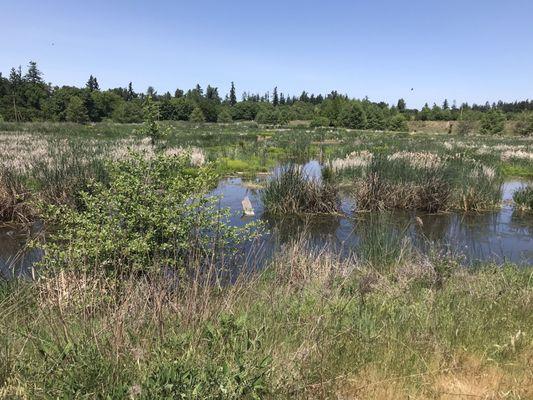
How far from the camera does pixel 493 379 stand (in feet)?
11.1

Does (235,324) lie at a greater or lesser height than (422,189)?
greater

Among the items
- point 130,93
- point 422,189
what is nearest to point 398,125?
point 422,189

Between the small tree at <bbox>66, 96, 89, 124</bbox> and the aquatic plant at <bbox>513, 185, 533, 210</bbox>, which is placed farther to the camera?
the small tree at <bbox>66, 96, 89, 124</bbox>

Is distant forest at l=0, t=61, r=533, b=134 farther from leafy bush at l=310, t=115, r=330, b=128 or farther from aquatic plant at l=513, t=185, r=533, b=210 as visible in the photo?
aquatic plant at l=513, t=185, r=533, b=210

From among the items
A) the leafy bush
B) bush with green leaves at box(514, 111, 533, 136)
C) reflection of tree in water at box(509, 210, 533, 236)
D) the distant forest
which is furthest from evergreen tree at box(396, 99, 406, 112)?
reflection of tree in water at box(509, 210, 533, 236)

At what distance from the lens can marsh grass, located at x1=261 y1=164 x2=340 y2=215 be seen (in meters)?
14.4

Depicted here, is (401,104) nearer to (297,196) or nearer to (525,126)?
(525,126)

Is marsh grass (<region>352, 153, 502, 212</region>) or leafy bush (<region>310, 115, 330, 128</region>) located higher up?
leafy bush (<region>310, 115, 330, 128</region>)

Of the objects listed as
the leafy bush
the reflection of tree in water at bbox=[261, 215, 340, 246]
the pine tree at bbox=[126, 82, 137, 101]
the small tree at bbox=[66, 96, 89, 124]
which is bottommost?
the reflection of tree in water at bbox=[261, 215, 340, 246]

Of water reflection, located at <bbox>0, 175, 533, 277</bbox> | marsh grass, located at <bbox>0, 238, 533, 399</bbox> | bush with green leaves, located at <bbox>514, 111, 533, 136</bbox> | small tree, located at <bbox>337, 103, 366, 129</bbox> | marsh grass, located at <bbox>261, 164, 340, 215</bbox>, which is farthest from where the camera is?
small tree, located at <bbox>337, 103, 366, 129</bbox>

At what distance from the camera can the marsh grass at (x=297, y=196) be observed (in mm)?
14367

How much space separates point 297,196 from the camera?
14.4 metres

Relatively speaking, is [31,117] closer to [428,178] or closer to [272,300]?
[428,178]

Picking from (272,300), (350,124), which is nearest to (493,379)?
(272,300)
